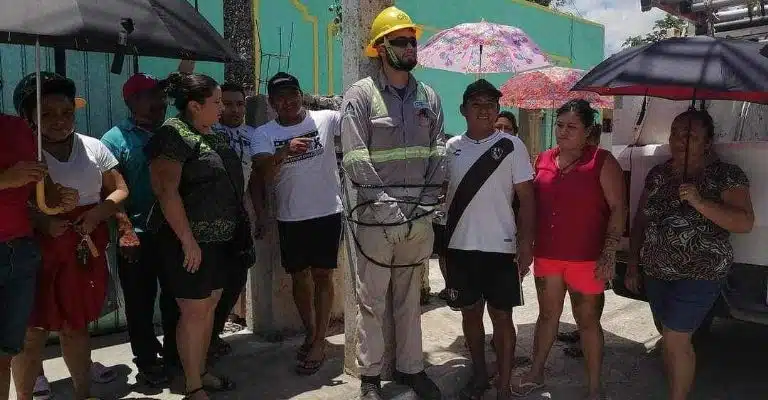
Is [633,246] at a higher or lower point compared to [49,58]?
lower

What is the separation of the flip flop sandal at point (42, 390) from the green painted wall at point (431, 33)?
14.3ft

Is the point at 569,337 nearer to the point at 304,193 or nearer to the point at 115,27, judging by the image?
the point at 304,193

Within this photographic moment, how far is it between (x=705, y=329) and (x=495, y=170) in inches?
93.0

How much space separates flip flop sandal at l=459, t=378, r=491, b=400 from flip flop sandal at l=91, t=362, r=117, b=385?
86.0 inches

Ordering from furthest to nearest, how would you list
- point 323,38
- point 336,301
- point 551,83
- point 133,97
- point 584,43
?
1. point 584,43
2. point 323,38
3. point 551,83
4. point 336,301
5. point 133,97

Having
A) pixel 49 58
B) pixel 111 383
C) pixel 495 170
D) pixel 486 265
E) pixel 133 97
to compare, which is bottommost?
pixel 111 383

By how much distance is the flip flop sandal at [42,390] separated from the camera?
140 inches

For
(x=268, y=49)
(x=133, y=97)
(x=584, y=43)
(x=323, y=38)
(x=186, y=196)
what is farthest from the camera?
(x=584, y=43)

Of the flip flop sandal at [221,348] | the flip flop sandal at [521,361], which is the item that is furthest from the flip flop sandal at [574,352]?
the flip flop sandal at [221,348]

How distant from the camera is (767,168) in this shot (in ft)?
11.0

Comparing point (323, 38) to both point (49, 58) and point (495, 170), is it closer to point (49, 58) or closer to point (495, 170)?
point (49, 58)

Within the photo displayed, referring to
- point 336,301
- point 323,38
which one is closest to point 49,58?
point 336,301

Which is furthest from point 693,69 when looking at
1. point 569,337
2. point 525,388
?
point 569,337

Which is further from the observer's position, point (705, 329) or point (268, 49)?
point (268, 49)
